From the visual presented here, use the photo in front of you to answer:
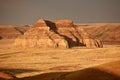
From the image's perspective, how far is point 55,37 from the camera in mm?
135625

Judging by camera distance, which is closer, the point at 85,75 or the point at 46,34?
the point at 85,75

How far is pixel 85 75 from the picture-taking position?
25.5 m

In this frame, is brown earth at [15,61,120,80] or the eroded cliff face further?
the eroded cliff face

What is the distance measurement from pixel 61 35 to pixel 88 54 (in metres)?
34.4

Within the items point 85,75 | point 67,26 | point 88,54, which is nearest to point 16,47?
point 67,26

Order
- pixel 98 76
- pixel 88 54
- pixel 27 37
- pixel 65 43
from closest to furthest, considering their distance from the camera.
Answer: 1. pixel 98 76
2. pixel 88 54
3. pixel 65 43
4. pixel 27 37

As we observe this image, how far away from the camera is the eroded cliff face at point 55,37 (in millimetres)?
134750

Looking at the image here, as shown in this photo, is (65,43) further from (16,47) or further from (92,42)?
(16,47)

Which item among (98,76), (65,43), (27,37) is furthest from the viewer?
(27,37)

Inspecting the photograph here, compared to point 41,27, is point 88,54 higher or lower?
lower

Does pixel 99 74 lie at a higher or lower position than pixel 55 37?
lower

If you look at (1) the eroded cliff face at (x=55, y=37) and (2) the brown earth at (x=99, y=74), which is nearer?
(2) the brown earth at (x=99, y=74)

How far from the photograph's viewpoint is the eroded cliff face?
135 metres

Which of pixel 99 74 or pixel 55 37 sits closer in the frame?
pixel 99 74
